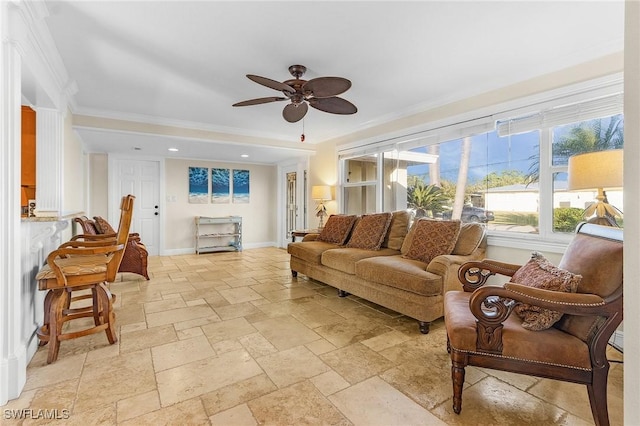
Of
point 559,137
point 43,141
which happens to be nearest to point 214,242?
point 43,141

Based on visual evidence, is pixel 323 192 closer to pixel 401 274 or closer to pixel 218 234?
pixel 401 274

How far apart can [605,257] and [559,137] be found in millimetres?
1881

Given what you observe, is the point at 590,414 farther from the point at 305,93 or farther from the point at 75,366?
the point at 75,366

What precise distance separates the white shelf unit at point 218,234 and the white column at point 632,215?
6619 millimetres

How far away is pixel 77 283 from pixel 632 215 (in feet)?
9.30

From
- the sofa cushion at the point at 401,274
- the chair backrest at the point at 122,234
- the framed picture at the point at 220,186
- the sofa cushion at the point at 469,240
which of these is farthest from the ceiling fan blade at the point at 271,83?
the framed picture at the point at 220,186

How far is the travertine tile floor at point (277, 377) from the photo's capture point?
155cm

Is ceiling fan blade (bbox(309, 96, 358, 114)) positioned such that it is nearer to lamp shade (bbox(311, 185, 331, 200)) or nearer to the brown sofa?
the brown sofa

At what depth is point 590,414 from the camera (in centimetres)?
156

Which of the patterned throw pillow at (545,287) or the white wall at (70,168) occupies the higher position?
the white wall at (70,168)

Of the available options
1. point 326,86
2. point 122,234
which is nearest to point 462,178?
point 326,86

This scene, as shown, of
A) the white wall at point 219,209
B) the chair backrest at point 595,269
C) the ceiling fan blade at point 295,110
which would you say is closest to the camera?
the chair backrest at point 595,269

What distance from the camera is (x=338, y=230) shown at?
4.22 meters

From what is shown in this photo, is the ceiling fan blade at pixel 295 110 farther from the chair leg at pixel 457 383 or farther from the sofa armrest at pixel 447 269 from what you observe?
the chair leg at pixel 457 383
